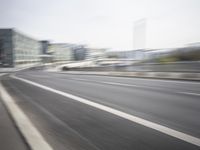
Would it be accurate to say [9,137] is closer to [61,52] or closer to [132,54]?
[132,54]

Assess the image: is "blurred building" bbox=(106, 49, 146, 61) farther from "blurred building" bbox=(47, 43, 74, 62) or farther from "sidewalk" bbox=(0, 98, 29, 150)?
"blurred building" bbox=(47, 43, 74, 62)

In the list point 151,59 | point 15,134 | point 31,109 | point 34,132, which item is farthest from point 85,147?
point 151,59

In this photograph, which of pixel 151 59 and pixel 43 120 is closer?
pixel 43 120

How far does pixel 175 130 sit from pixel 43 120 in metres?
3.16

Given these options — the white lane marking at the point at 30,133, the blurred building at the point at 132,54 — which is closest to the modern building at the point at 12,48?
the blurred building at the point at 132,54

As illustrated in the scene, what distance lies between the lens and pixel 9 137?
157 inches

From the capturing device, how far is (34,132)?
4230 mm

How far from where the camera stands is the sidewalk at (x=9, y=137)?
3520mm

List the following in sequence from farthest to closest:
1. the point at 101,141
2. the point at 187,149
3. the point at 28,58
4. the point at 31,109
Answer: the point at 28,58, the point at 31,109, the point at 101,141, the point at 187,149

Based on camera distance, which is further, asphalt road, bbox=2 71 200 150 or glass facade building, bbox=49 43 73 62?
glass facade building, bbox=49 43 73 62

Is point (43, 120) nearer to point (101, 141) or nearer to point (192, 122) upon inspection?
point (101, 141)

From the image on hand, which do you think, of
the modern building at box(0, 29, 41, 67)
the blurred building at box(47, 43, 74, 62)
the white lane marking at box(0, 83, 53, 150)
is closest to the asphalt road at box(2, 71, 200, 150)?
the white lane marking at box(0, 83, 53, 150)

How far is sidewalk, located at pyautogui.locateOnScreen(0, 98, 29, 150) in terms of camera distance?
3520 millimetres

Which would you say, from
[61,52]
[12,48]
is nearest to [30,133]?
[12,48]
